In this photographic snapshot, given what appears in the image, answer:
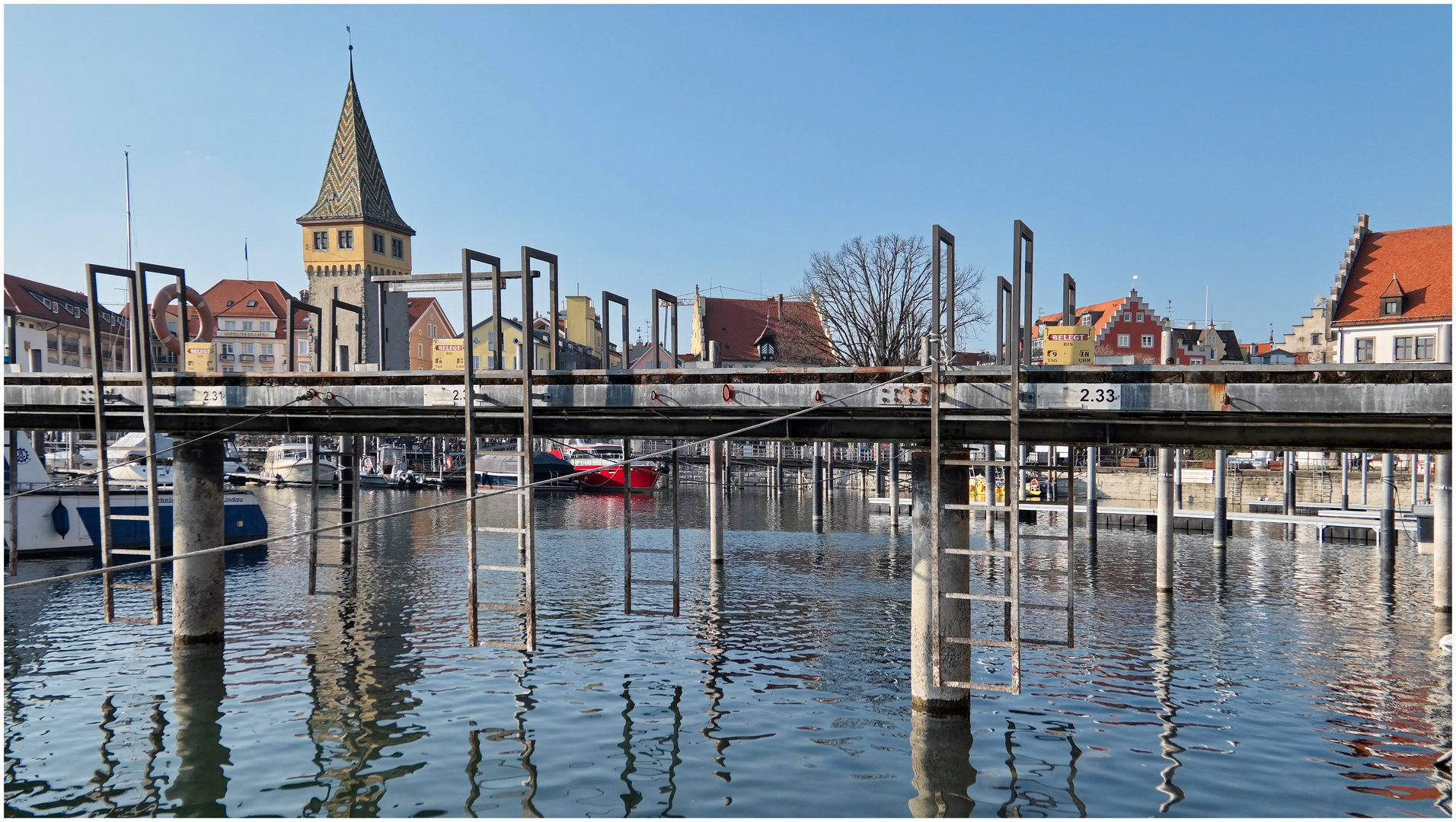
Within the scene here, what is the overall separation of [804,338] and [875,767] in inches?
2193

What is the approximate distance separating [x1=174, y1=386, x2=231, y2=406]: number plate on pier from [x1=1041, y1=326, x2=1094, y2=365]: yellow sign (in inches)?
540

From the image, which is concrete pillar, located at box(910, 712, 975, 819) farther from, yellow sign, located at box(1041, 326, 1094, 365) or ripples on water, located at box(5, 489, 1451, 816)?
yellow sign, located at box(1041, 326, 1094, 365)

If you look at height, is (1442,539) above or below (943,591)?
below

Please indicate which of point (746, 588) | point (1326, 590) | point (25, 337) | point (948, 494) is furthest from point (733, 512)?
point (25, 337)

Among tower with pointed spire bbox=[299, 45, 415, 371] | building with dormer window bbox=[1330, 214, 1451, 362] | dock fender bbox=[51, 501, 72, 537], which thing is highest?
tower with pointed spire bbox=[299, 45, 415, 371]

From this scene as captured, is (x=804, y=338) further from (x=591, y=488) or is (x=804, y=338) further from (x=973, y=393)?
(x=973, y=393)

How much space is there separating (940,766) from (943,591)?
2327 millimetres

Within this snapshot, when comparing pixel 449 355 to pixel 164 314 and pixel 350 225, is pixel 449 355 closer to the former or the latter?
pixel 164 314

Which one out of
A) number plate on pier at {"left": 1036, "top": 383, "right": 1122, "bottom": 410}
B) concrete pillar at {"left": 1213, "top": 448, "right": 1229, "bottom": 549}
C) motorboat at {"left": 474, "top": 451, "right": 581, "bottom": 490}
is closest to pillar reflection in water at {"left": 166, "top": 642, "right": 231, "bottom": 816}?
number plate on pier at {"left": 1036, "top": 383, "right": 1122, "bottom": 410}

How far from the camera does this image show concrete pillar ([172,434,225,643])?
1992 centimetres

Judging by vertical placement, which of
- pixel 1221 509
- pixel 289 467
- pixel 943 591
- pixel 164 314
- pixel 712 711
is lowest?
pixel 289 467

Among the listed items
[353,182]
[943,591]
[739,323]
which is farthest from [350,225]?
[943,591]

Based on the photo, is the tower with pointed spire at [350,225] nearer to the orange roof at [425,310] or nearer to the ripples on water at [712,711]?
the orange roof at [425,310]

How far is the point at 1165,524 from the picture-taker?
27953 millimetres
